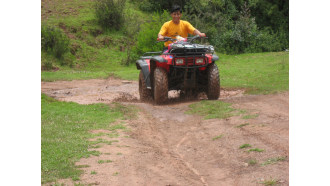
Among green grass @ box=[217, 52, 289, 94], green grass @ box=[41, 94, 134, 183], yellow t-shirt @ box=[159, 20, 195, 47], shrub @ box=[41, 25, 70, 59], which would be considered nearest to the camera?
green grass @ box=[41, 94, 134, 183]

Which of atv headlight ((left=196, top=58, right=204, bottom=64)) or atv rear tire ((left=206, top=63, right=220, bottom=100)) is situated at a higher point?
atv headlight ((left=196, top=58, right=204, bottom=64))

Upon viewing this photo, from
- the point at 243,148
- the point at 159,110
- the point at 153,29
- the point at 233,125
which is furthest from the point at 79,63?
the point at 243,148

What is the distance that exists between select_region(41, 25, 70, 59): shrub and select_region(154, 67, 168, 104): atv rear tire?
11639 mm

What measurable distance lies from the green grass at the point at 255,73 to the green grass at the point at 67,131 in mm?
4599

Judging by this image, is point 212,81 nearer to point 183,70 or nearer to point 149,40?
point 183,70

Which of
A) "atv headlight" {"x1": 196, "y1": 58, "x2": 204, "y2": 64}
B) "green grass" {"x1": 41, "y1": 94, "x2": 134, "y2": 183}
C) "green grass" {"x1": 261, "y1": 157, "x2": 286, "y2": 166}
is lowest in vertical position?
"green grass" {"x1": 41, "y1": 94, "x2": 134, "y2": 183}

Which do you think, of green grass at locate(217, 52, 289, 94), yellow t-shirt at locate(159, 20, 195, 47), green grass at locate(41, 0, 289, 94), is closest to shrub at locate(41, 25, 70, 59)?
green grass at locate(41, 0, 289, 94)

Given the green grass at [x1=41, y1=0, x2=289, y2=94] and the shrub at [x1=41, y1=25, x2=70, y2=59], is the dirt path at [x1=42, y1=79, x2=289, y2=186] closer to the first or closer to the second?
the green grass at [x1=41, y1=0, x2=289, y2=94]

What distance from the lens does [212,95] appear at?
10.7 metres

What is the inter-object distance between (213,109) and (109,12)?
17205mm

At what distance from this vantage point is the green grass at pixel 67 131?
18.3ft

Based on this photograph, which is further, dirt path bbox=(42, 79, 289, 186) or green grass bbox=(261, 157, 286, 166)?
green grass bbox=(261, 157, 286, 166)

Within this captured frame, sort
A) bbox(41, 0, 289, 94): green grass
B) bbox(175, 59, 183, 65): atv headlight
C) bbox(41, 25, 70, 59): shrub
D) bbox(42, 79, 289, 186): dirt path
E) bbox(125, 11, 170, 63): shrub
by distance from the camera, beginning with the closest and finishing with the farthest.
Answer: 1. bbox(42, 79, 289, 186): dirt path
2. bbox(175, 59, 183, 65): atv headlight
3. bbox(41, 0, 289, 94): green grass
4. bbox(125, 11, 170, 63): shrub
5. bbox(41, 25, 70, 59): shrub

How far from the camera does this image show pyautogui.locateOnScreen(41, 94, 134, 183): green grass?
5.59m
